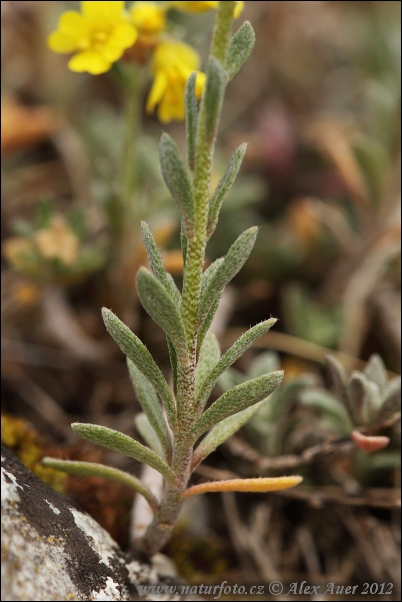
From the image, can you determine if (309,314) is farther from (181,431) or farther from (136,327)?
(181,431)

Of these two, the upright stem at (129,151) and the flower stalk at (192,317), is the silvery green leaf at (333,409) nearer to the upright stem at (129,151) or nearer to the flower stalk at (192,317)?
the flower stalk at (192,317)

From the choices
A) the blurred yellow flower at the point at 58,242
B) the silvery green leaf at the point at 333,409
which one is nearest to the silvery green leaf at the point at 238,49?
the silvery green leaf at the point at 333,409

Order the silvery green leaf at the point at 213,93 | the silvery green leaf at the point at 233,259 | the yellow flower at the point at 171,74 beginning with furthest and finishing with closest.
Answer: the yellow flower at the point at 171,74
the silvery green leaf at the point at 233,259
the silvery green leaf at the point at 213,93

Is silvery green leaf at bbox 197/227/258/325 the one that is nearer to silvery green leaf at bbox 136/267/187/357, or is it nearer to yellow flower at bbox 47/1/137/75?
silvery green leaf at bbox 136/267/187/357

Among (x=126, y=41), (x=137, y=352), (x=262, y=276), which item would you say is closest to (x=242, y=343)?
(x=137, y=352)

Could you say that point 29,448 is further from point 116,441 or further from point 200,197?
point 200,197

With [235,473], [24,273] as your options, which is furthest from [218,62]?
[24,273]

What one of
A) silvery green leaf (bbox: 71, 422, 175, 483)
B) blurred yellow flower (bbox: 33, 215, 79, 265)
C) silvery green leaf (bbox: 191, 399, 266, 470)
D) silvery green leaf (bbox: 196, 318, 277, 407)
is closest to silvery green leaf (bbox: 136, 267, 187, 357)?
silvery green leaf (bbox: 196, 318, 277, 407)
